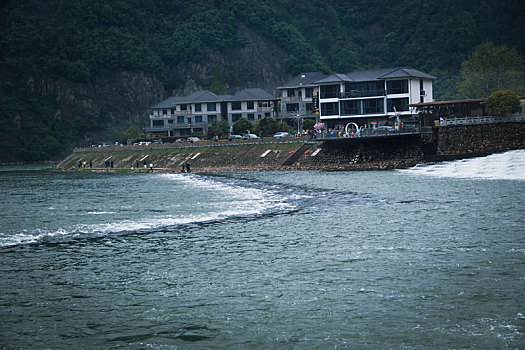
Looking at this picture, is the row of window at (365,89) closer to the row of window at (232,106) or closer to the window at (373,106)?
the window at (373,106)

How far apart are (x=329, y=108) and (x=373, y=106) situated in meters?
9.32

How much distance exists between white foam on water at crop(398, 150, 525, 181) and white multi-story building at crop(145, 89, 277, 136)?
271 feet

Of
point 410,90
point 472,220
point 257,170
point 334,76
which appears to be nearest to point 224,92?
point 334,76

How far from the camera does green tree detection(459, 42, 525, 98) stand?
131125mm

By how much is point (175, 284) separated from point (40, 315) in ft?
15.8

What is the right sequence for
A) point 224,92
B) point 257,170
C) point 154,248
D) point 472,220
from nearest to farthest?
1. point 154,248
2. point 472,220
3. point 257,170
4. point 224,92

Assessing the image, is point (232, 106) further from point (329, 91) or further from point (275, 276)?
point (275, 276)

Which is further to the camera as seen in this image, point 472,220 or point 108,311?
point 472,220

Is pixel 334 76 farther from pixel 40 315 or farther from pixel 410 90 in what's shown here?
pixel 40 315

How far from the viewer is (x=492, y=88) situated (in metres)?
135

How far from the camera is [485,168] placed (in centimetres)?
5978

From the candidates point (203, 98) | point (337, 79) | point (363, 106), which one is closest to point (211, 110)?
point (203, 98)

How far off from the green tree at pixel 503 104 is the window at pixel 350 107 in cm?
3930

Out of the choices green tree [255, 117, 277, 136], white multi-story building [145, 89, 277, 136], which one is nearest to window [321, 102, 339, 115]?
green tree [255, 117, 277, 136]
